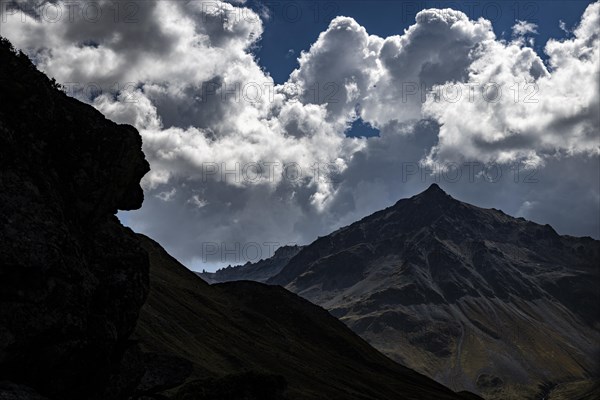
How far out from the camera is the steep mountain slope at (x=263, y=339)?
296 ft

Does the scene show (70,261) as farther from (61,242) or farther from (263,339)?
(263,339)

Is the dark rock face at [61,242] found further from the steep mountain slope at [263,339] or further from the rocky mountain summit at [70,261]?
the steep mountain slope at [263,339]

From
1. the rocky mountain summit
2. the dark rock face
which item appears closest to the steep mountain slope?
the rocky mountain summit

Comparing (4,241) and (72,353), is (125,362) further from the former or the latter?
(4,241)

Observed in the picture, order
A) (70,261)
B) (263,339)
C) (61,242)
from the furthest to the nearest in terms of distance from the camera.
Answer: (263,339) → (70,261) → (61,242)

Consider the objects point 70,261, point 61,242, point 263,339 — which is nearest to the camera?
point 61,242

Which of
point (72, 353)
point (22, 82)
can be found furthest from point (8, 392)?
point (22, 82)

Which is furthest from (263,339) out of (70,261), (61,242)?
(61,242)

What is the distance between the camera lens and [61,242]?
20672 mm

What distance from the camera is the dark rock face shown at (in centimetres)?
1891

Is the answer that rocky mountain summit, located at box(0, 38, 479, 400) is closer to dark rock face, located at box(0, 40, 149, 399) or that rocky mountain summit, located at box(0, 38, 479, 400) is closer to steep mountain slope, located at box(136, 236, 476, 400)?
dark rock face, located at box(0, 40, 149, 399)

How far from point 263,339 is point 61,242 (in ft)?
378

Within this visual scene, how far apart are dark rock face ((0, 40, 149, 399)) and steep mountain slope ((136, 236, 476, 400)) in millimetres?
38422

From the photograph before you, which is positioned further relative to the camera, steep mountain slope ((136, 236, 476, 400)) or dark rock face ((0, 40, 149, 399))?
steep mountain slope ((136, 236, 476, 400))
